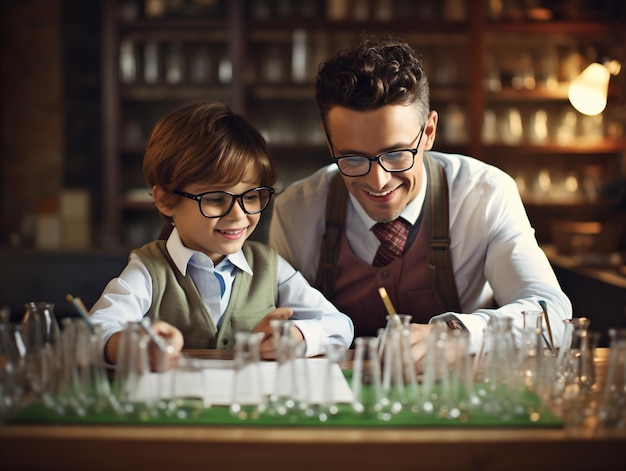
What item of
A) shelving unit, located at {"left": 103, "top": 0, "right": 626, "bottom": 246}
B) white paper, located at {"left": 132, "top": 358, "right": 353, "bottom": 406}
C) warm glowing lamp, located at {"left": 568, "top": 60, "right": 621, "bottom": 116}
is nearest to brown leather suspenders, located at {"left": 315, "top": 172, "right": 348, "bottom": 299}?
white paper, located at {"left": 132, "top": 358, "right": 353, "bottom": 406}

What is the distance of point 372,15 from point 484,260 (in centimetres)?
314

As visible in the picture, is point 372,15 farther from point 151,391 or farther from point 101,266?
point 151,391

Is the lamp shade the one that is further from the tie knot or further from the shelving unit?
the tie knot

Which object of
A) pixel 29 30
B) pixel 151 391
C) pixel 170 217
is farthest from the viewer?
pixel 29 30

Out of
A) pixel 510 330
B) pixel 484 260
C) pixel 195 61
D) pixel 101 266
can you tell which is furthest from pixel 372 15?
pixel 510 330

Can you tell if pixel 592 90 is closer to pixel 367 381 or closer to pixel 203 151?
pixel 203 151

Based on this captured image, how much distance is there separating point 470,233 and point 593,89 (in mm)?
1997

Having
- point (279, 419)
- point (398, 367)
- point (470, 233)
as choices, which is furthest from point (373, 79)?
point (279, 419)

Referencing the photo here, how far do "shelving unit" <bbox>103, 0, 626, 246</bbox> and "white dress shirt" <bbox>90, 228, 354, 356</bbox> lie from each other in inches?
121

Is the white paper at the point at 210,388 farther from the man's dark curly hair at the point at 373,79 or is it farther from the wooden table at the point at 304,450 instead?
the man's dark curly hair at the point at 373,79

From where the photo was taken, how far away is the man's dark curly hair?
183cm

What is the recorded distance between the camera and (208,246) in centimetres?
174

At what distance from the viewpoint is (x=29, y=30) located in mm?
5285

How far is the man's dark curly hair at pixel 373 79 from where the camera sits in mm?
1831
